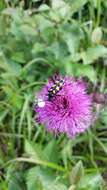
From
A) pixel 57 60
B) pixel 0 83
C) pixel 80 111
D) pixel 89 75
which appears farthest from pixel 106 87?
pixel 80 111

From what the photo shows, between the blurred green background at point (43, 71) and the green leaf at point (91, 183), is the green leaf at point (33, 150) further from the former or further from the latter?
the green leaf at point (91, 183)

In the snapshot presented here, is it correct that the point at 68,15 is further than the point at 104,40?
No

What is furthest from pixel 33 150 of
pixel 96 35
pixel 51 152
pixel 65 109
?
pixel 65 109

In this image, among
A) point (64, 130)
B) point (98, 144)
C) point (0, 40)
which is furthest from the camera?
point (0, 40)

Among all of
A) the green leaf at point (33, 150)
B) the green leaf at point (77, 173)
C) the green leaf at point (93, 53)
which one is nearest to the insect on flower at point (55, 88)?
the green leaf at point (77, 173)

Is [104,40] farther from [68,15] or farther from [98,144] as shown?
[98,144]

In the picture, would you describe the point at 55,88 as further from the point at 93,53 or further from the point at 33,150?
the point at 93,53

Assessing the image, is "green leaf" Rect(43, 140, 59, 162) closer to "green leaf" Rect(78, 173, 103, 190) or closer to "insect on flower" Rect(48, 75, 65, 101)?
"green leaf" Rect(78, 173, 103, 190)
